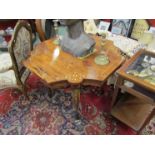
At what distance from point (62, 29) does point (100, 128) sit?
1271 mm

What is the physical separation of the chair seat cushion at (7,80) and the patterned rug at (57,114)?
342 millimetres

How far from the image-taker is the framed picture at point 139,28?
2055 mm

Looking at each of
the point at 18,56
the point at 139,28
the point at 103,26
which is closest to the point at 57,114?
the point at 18,56

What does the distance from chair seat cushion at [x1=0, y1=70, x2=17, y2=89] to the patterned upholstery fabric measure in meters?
0.14

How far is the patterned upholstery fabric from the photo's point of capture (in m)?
1.57

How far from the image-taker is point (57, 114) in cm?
193

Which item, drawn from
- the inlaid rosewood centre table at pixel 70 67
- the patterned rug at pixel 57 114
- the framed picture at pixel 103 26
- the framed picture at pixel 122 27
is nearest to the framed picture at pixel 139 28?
the framed picture at pixel 122 27

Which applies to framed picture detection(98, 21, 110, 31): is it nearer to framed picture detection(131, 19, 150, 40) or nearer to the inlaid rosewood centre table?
framed picture detection(131, 19, 150, 40)

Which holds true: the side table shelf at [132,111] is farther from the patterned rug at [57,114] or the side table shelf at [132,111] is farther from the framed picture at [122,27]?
the framed picture at [122,27]

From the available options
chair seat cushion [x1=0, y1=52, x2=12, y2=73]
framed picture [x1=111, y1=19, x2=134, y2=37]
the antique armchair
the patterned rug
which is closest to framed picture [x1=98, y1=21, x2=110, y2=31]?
framed picture [x1=111, y1=19, x2=134, y2=37]

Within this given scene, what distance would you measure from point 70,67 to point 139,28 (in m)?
1.13

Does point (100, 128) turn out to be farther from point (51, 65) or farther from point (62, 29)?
point (62, 29)

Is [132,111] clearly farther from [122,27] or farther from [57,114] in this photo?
[122,27]
